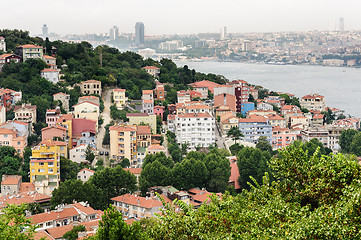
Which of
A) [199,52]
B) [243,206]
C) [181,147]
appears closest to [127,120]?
[181,147]

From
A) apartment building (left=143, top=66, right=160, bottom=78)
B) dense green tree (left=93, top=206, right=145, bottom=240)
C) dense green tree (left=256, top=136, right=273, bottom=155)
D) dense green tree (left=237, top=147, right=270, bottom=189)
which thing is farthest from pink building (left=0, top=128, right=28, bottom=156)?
apartment building (left=143, top=66, right=160, bottom=78)

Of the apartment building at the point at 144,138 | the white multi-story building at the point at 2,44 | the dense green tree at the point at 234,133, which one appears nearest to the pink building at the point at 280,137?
the dense green tree at the point at 234,133

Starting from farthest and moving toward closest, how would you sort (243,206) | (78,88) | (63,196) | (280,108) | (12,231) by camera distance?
(280,108)
(78,88)
(63,196)
(243,206)
(12,231)

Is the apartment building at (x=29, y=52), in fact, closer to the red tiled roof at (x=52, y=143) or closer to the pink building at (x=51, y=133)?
the pink building at (x=51, y=133)

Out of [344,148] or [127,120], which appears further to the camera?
[344,148]

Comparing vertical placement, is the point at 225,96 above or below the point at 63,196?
above

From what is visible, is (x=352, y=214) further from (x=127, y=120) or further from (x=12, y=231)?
(x=127, y=120)

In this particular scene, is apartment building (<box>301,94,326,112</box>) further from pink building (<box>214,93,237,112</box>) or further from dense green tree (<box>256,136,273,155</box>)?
dense green tree (<box>256,136,273,155</box>)
